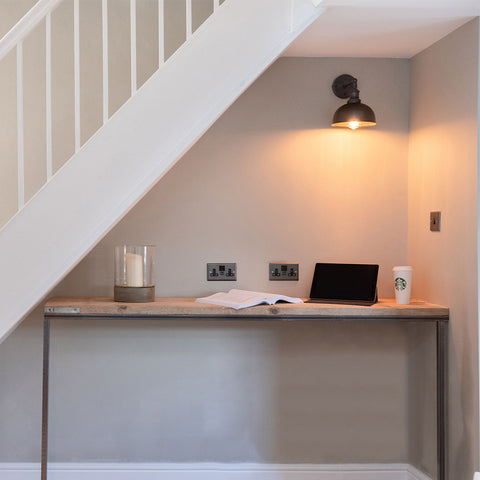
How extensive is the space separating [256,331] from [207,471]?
0.72 meters

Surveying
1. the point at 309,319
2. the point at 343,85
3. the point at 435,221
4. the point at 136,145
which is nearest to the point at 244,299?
the point at 309,319

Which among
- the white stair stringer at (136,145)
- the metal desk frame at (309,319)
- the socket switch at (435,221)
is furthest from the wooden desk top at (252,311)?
the socket switch at (435,221)

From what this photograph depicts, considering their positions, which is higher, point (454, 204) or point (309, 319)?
point (454, 204)

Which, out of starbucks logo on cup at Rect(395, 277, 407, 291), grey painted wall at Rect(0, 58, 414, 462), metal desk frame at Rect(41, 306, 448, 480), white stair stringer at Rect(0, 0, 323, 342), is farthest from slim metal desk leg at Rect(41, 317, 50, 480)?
starbucks logo on cup at Rect(395, 277, 407, 291)

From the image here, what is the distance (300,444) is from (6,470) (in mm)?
1424

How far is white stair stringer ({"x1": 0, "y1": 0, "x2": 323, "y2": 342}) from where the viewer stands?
245 centimetres

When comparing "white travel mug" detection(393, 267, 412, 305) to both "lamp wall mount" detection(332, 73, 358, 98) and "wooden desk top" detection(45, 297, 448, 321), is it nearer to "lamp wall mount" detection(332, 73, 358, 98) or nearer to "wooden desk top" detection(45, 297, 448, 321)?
"wooden desk top" detection(45, 297, 448, 321)

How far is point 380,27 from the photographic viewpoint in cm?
271

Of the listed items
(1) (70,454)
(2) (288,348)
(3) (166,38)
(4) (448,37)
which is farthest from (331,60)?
(1) (70,454)

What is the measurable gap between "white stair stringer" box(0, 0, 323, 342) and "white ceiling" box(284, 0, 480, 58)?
0.17 metres

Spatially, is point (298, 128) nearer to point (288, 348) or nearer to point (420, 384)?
point (288, 348)

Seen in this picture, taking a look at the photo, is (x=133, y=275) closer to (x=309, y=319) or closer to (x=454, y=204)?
(x=309, y=319)

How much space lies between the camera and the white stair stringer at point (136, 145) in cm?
245

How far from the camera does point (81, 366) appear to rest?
10.4ft
